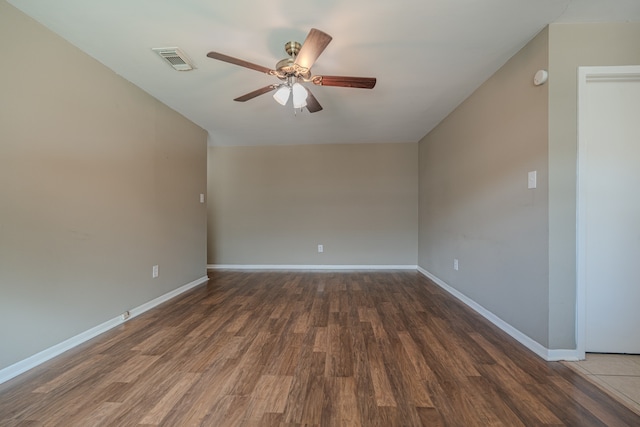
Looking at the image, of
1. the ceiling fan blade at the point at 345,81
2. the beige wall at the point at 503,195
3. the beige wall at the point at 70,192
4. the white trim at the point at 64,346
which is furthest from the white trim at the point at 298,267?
the ceiling fan blade at the point at 345,81

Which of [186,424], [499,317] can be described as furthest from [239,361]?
[499,317]

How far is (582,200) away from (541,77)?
881mm

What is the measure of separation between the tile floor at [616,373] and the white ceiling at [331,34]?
226 centimetres

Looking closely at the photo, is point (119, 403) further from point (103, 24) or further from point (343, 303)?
point (103, 24)

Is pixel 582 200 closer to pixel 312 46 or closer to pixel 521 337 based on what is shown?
pixel 521 337

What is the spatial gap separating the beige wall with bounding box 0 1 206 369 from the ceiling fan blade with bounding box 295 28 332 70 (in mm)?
1770

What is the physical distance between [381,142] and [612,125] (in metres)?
3.07

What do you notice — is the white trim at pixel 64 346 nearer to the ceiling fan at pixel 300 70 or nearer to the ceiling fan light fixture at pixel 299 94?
the ceiling fan at pixel 300 70

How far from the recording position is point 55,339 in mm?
1790

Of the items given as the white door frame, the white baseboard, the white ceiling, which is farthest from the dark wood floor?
the white ceiling

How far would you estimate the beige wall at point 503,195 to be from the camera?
1.78 metres

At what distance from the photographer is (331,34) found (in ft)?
5.80

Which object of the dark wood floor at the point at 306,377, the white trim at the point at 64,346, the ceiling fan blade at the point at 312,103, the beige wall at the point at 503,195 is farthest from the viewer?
the ceiling fan blade at the point at 312,103

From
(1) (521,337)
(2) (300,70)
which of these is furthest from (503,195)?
(2) (300,70)
